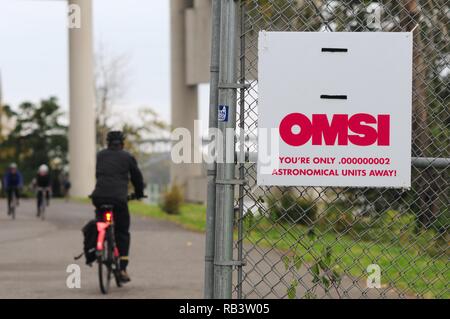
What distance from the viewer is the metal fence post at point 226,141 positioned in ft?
14.6

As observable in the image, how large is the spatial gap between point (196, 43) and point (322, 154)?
3595 cm

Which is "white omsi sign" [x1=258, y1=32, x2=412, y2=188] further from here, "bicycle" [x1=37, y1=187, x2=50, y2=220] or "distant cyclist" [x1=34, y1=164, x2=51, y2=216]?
"distant cyclist" [x1=34, y1=164, x2=51, y2=216]

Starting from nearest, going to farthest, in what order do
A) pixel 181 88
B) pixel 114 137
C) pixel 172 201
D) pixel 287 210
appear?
pixel 287 210, pixel 114 137, pixel 172 201, pixel 181 88

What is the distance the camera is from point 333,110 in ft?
14.4

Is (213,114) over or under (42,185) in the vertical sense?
over

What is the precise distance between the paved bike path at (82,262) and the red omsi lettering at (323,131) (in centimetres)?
677

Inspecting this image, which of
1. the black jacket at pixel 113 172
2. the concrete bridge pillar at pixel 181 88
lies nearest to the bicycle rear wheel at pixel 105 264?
the black jacket at pixel 113 172

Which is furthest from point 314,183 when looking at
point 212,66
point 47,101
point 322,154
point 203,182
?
point 47,101

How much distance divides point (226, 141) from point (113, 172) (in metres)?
7.02

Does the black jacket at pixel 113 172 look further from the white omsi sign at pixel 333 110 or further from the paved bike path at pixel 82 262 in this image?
the white omsi sign at pixel 333 110

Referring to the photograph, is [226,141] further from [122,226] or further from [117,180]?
[122,226]

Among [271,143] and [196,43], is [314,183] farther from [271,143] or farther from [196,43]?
[196,43]

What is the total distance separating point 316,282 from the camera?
4.86 m

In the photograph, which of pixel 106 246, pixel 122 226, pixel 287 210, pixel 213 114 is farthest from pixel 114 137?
pixel 213 114
